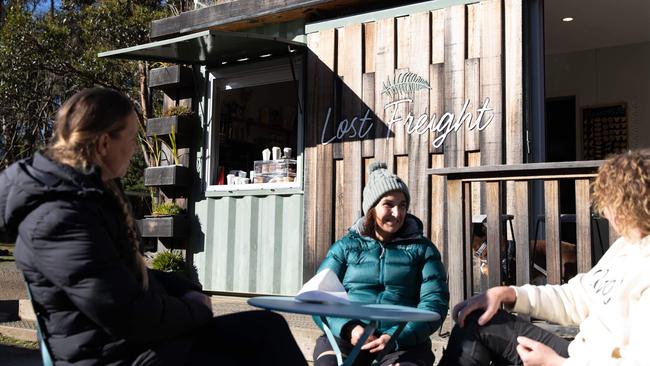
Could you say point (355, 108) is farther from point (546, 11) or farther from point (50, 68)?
point (50, 68)

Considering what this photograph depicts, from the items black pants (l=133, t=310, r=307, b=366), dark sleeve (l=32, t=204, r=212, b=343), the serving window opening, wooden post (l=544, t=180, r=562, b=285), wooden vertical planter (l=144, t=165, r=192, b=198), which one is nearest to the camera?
dark sleeve (l=32, t=204, r=212, b=343)

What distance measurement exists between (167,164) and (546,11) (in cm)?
452

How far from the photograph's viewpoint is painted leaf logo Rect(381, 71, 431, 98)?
598cm

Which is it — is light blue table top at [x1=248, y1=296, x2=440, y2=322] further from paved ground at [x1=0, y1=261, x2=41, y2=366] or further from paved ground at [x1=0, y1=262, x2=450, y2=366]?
paved ground at [x1=0, y1=261, x2=41, y2=366]

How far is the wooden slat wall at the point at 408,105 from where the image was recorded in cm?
561

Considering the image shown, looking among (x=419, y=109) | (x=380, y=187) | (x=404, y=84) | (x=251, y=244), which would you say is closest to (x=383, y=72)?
(x=404, y=84)

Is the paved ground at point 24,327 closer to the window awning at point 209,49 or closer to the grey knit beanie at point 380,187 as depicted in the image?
the grey knit beanie at point 380,187

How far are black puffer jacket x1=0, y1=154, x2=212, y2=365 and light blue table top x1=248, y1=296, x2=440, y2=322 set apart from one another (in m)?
0.51

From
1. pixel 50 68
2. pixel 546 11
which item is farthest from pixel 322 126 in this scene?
pixel 50 68

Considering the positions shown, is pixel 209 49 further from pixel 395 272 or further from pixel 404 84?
pixel 395 272

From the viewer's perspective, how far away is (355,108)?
20.8ft

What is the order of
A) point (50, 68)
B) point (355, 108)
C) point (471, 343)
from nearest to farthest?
point (471, 343) < point (355, 108) < point (50, 68)

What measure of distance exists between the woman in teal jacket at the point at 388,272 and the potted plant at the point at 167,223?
4088 millimetres

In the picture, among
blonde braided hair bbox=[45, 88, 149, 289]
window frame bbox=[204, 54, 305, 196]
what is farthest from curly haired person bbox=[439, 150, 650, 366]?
window frame bbox=[204, 54, 305, 196]
